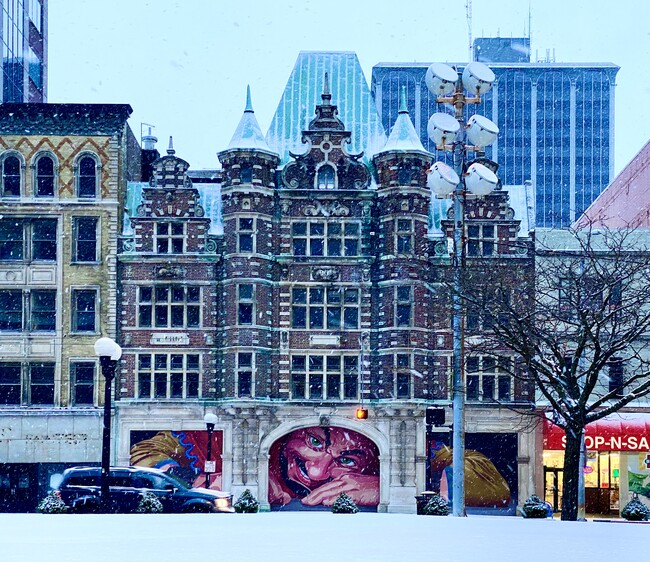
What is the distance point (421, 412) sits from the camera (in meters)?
45.9

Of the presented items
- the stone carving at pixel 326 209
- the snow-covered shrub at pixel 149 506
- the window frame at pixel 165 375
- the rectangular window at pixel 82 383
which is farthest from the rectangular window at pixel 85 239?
the snow-covered shrub at pixel 149 506

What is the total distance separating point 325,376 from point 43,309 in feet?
35.8

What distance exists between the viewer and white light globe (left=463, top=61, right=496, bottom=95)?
28.4 meters

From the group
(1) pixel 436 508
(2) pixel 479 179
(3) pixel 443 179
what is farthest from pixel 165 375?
(3) pixel 443 179

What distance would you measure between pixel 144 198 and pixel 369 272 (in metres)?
8.93

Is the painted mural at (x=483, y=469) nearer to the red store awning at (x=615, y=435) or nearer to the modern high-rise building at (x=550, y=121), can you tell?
the red store awning at (x=615, y=435)

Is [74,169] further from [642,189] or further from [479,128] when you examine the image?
[642,189]

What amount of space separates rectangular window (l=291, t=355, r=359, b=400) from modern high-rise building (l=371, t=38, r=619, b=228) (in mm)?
92214

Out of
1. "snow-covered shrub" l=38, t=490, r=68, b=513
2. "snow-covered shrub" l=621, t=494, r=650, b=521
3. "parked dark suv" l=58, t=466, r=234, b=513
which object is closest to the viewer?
"snow-covered shrub" l=38, t=490, r=68, b=513

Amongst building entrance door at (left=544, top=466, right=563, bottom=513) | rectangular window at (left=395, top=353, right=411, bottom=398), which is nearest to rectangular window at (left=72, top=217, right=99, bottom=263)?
rectangular window at (left=395, top=353, right=411, bottom=398)

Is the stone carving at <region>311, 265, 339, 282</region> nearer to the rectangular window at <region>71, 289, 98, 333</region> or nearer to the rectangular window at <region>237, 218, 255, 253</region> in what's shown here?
the rectangular window at <region>237, 218, 255, 253</region>

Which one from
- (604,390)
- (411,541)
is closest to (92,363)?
Answer: (604,390)

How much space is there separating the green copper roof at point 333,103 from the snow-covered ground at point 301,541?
3195 cm

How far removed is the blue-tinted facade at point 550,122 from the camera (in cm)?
13700
